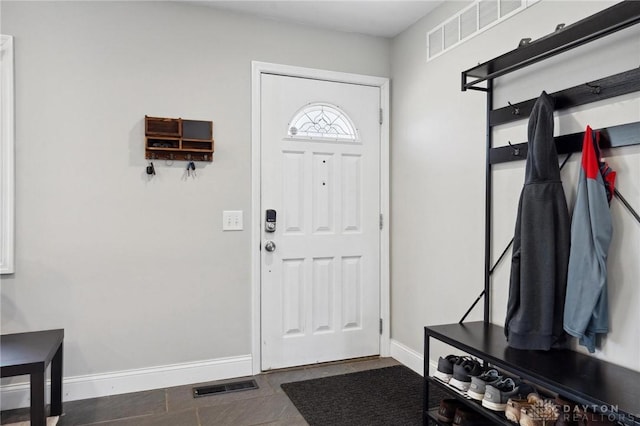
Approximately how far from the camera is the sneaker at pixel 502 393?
1.74 meters

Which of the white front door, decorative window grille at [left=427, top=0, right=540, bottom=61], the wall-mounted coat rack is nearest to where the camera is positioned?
the wall-mounted coat rack

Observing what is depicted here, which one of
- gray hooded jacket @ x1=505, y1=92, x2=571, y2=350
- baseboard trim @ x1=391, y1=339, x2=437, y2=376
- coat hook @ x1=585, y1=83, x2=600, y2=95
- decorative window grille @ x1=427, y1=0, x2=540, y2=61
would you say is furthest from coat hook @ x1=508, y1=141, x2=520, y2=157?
baseboard trim @ x1=391, y1=339, x2=437, y2=376

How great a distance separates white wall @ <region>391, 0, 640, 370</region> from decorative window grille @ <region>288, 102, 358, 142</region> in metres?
0.39

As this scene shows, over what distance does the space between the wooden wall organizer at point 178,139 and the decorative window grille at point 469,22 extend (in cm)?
158

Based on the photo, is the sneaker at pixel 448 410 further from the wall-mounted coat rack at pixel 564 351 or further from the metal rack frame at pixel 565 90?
the metal rack frame at pixel 565 90

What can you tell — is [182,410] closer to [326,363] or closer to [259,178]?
[326,363]

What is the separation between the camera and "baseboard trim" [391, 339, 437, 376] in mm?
2872

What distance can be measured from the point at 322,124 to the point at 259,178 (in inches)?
24.9

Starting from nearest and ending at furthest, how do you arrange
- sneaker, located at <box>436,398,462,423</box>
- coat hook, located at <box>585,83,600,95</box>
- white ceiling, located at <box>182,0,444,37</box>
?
coat hook, located at <box>585,83,600,95</box> → sneaker, located at <box>436,398,462,423</box> → white ceiling, located at <box>182,0,444,37</box>

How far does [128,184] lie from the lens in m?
2.61

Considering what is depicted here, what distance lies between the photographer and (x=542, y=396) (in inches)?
69.3

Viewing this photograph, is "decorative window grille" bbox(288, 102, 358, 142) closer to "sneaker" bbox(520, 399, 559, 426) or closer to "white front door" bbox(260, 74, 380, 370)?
"white front door" bbox(260, 74, 380, 370)

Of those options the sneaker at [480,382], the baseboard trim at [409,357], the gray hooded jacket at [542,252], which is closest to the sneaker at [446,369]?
the sneaker at [480,382]

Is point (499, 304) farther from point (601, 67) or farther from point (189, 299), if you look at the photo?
point (189, 299)
